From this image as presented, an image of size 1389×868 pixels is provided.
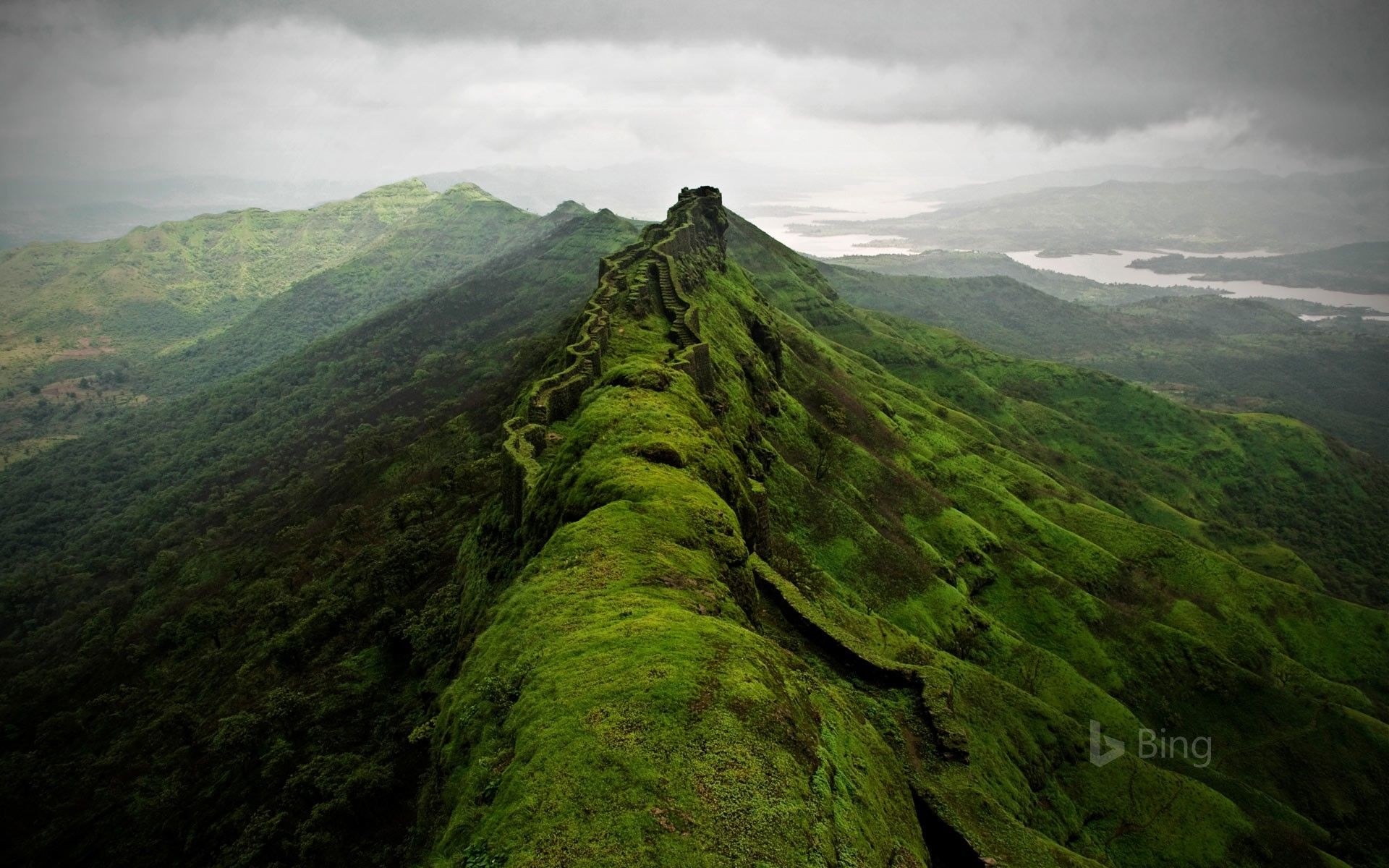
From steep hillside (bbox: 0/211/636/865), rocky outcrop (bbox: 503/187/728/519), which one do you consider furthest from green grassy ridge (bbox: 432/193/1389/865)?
steep hillside (bbox: 0/211/636/865)

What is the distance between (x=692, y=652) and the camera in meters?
17.6

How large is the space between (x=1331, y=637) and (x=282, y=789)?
123 m

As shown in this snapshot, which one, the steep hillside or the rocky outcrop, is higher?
A: the rocky outcrop

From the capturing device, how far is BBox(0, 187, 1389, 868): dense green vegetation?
16.5m

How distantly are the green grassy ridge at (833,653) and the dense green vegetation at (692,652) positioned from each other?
0.18m

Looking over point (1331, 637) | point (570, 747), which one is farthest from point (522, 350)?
point (1331, 637)

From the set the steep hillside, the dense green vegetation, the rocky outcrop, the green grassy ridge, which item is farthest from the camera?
the rocky outcrop

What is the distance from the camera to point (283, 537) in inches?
4072

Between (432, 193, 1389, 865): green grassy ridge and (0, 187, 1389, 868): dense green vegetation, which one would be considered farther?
(0, 187, 1389, 868): dense green vegetation

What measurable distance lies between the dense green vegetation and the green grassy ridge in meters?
0.18

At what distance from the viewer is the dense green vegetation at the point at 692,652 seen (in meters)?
16.5

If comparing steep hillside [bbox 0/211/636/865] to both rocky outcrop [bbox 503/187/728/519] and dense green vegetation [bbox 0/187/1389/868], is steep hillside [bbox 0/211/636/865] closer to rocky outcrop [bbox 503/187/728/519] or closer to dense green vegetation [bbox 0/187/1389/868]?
dense green vegetation [bbox 0/187/1389/868]

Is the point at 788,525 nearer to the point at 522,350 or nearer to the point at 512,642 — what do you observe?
the point at 512,642

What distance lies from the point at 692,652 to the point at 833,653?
1587 cm
